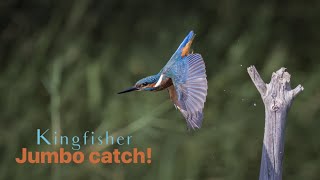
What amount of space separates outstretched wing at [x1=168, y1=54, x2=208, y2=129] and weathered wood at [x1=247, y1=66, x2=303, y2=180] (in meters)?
0.23

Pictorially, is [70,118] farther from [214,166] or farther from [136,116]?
[214,166]

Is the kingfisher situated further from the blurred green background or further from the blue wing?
the blurred green background

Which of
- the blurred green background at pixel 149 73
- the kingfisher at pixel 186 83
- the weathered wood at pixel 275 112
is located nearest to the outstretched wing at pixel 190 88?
the kingfisher at pixel 186 83

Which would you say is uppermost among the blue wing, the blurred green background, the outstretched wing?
the blurred green background

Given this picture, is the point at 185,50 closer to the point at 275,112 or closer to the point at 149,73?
the point at 275,112

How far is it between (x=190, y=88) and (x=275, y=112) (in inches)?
12.5

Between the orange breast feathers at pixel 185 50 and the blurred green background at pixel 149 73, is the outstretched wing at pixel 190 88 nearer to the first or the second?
the orange breast feathers at pixel 185 50

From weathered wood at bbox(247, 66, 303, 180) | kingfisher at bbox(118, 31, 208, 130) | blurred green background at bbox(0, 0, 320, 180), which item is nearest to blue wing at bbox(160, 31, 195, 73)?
kingfisher at bbox(118, 31, 208, 130)

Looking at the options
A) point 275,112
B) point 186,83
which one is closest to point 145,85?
point 186,83

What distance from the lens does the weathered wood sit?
2.20 meters

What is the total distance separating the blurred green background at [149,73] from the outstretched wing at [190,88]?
102 cm

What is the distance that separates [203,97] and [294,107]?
1362 mm

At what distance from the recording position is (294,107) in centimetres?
323

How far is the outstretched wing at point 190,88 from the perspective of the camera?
6.30 ft
